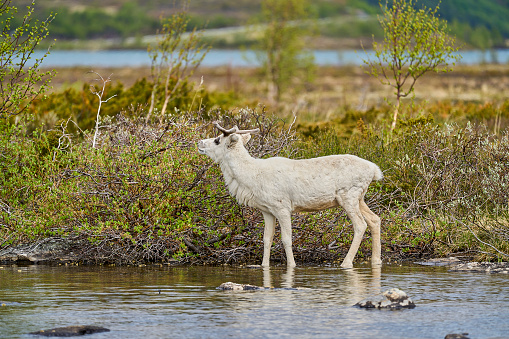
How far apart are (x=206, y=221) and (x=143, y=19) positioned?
120211 millimetres

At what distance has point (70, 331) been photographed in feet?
27.5

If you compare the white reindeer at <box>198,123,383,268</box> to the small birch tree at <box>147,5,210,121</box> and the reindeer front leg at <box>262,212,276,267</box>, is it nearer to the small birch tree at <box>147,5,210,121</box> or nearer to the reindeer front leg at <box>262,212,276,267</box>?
the reindeer front leg at <box>262,212,276,267</box>

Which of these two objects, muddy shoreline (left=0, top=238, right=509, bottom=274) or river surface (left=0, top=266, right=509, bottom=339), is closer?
river surface (left=0, top=266, right=509, bottom=339)

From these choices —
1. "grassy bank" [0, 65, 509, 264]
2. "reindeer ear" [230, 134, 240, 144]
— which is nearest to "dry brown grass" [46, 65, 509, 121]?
"grassy bank" [0, 65, 509, 264]

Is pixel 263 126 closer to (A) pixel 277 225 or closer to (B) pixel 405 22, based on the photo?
(A) pixel 277 225

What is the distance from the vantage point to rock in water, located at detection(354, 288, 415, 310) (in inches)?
378

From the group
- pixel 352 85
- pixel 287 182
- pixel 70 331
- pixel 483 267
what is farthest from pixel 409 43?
pixel 352 85

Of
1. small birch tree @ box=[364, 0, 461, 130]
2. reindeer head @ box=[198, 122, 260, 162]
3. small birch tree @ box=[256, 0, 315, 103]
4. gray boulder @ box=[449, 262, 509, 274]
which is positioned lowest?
gray boulder @ box=[449, 262, 509, 274]

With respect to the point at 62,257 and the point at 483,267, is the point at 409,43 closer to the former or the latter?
the point at 483,267

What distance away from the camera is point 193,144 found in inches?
552

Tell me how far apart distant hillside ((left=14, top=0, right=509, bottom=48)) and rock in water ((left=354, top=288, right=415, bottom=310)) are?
89.4 m

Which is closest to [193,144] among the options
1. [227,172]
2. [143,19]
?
[227,172]

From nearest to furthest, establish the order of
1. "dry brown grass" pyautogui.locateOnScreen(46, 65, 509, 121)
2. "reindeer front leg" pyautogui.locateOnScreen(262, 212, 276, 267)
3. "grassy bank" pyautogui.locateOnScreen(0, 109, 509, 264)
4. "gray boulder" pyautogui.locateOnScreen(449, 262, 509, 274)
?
1. "gray boulder" pyautogui.locateOnScreen(449, 262, 509, 274)
2. "reindeer front leg" pyautogui.locateOnScreen(262, 212, 276, 267)
3. "grassy bank" pyautogui.locateOnScreen(0, 109, 509, 264)
4. "dry brown grass" pyautogui.locateOnScreen(46, 65, 509, 121)

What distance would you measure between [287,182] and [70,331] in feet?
16.7
